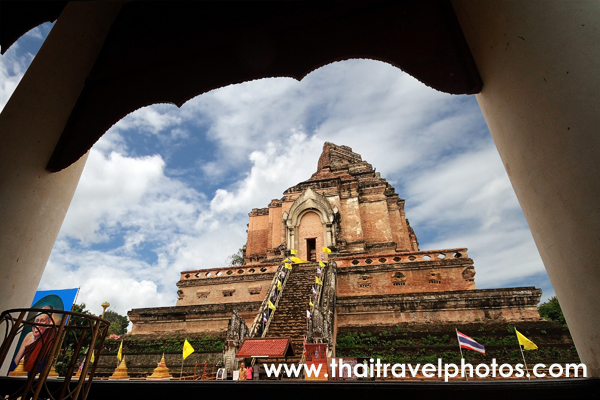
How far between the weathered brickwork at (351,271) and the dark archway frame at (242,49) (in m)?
11.5

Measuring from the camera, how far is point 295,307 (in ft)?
42.5

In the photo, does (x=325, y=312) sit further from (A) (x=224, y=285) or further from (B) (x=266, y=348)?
(A) (x=224, y=285)

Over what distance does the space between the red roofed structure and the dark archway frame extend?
23.3 ft

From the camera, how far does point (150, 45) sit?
3.09m

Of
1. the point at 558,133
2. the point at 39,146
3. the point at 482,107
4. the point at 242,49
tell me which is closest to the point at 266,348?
the point at 39,146

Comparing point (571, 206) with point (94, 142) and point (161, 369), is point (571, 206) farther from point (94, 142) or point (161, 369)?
point (161, 369)

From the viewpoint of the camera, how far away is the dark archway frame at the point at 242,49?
8.52 feet

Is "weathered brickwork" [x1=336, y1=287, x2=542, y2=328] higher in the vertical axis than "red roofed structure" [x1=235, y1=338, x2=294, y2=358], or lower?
higher

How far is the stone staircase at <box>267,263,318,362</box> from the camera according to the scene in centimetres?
1116

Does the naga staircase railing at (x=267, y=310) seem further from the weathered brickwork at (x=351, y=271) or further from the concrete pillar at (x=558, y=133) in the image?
the concrete pillar at (x=558, y=133)

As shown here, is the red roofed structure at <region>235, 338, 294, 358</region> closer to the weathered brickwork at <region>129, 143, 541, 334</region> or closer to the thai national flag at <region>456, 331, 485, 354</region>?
the weathered brickwork at <region>129, 143, 541, 334</region>

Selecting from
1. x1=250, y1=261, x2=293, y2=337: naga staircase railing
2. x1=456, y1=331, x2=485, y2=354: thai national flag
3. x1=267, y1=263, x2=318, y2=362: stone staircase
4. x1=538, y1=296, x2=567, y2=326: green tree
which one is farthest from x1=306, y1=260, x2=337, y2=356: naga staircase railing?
x1=538, y1=296, x2=567, y2=326: green tree

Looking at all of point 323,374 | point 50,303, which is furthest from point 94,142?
point 50,303

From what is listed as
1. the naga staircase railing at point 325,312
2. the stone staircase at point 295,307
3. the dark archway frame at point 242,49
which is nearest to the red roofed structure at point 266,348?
the stone staircase at point 295,307
